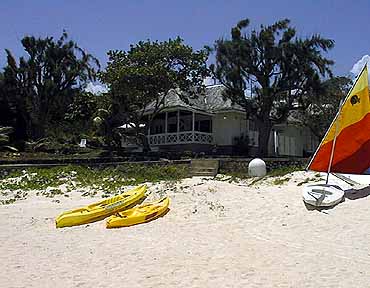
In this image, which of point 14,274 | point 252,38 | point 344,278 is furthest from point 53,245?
point 252,38

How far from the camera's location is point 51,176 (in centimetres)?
2012

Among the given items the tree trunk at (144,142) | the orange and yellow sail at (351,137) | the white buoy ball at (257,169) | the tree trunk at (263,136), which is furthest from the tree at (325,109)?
the orange and yellow sail at (351,137)

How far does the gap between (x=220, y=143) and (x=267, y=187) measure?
15873 mm

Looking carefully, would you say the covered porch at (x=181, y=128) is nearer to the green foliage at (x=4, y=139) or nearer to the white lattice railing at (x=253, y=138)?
the white lattice railing at (x=253, y=138)

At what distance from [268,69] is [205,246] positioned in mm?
19386

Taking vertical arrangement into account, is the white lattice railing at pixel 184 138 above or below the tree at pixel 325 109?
below

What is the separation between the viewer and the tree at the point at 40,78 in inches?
1287

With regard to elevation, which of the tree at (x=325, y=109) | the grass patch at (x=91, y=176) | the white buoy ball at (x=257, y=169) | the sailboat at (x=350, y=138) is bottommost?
the grass patch at (x=91, y=176)

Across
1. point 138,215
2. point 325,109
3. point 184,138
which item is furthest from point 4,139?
point 325,109

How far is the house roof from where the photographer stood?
102ft

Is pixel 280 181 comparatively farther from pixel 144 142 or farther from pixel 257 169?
pixel 144 142

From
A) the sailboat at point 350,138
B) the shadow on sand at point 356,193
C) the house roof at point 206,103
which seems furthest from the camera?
the house roof at point 206,103

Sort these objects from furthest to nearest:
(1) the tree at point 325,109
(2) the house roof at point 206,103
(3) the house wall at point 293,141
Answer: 1. (3) the house wall at point 293,141
2. (1) the tree at point 325,109
3. (2) the house roof at point 206,103

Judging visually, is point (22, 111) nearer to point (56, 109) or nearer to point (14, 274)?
point (56, 109)
